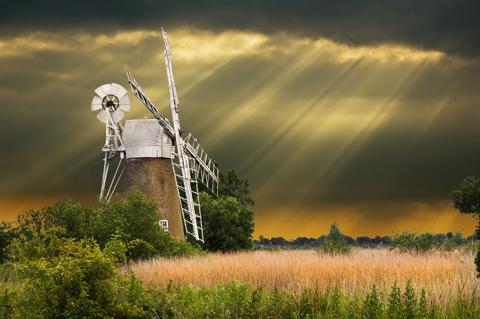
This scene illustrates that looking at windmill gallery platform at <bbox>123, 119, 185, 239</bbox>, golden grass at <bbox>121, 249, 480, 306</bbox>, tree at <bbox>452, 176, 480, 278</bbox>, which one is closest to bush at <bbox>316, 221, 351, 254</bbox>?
golden grass at <bbox>121, 249, 480, 306</bbox>

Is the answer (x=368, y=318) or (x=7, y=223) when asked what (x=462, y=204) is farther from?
(x=7, y=223)

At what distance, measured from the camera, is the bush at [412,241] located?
24672 mm

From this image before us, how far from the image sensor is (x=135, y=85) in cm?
3219

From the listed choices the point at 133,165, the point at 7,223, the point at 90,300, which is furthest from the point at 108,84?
the point at 90,300

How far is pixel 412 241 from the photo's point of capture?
2530cm

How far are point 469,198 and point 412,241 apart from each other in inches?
619

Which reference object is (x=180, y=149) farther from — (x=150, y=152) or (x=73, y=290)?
(x=73, y=290)

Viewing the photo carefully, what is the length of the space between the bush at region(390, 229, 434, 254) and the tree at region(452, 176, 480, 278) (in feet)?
46.3

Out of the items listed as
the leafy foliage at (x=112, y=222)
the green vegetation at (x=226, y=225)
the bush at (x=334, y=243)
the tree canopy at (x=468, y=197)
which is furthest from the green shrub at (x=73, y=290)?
the green vegetation at (x=226, y=225)

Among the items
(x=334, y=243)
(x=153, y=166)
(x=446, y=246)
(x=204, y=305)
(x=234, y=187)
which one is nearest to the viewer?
(x=204, y=305)

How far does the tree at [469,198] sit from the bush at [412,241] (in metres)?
14.1

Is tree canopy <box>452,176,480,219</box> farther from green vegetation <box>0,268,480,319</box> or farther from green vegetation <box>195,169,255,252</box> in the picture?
green vegetation <box>195,169,255,252</box>

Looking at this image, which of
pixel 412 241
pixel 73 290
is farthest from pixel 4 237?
pixel 412 241

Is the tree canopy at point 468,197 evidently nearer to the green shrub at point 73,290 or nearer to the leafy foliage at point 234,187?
the green shrub at point 73,290
